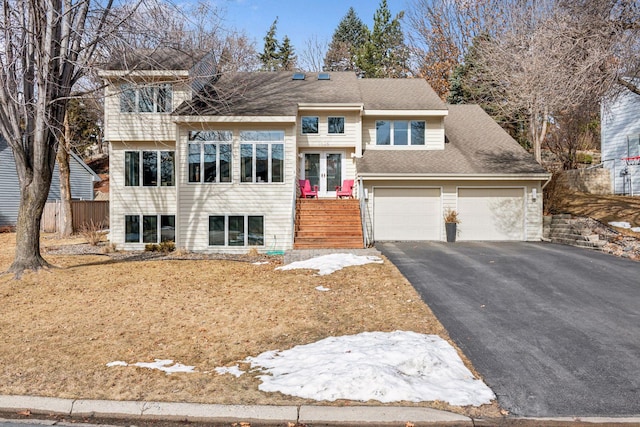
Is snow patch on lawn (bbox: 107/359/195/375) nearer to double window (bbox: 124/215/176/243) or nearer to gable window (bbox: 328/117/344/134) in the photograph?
double window (bbox: 124/215/176/243)

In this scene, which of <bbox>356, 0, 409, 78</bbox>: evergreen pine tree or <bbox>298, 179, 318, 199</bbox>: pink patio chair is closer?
<bbox>298, 179, 318, 199</bbox>: pink patio chair

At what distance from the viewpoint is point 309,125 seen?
59.2ft

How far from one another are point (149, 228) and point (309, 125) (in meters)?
7.41

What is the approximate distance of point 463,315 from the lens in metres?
7.01

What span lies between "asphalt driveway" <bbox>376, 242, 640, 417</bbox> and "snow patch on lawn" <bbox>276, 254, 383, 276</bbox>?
79 centimetres

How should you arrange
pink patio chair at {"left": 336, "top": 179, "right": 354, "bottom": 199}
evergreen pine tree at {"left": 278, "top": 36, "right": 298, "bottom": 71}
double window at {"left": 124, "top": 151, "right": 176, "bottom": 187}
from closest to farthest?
double window at {"left": 124, "top": 151, "right": 176, "bottom": 187}, pink patio chair at {"left": 336, "top": 179, "right": 354, "bottom": 199}, evergreen pine tree at {"left": 278, "top": 36, "right": 298, "bottom": 71}

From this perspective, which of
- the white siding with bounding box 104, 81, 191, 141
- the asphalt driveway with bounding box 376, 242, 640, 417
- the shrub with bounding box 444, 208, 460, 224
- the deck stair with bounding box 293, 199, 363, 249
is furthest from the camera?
the white siding with bounding box 104, 81, 191, 141

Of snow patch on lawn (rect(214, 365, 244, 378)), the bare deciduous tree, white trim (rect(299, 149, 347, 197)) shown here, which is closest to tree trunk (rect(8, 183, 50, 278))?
the bare deciduous tree

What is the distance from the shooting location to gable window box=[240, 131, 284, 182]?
52.6 feet

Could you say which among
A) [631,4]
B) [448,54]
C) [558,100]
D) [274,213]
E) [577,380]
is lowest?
[577,380]

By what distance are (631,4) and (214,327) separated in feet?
45.7

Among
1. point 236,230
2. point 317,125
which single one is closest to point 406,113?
point 317,125

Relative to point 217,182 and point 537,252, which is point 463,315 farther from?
point 217,182

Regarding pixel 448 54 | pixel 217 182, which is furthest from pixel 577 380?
pixel 448 54
